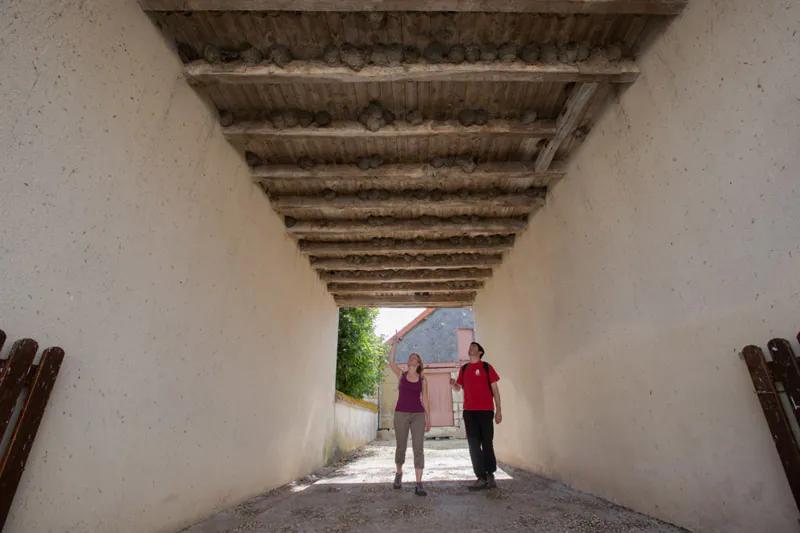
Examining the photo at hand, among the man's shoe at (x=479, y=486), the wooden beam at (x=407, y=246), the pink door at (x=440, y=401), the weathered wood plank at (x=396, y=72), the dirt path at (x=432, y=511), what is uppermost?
the wooden beam at (x=407, y=246)

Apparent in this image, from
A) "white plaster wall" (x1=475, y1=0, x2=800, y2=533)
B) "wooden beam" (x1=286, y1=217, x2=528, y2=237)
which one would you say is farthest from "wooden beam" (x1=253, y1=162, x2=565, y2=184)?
"wooden beam" (x1=286, y1=217, x2=528, y2=237)

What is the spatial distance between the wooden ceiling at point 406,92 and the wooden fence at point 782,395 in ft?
7.82

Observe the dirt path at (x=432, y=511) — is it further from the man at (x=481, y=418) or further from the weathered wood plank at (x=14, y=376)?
the weathered wood plank at (x=14, y=376)

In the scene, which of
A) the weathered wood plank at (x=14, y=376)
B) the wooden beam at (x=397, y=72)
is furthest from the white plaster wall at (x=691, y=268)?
the weathered wood plank at (x=14, y=376)

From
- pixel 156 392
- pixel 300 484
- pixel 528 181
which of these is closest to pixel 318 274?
pixel 300 484

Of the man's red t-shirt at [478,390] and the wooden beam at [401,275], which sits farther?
the wooden beam at [401,275]

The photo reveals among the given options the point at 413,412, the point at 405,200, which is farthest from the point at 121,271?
the point at 405,200

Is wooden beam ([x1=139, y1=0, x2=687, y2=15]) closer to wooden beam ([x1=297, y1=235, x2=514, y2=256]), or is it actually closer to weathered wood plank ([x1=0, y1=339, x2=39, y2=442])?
weathered wood plank ([x1=0, y1=339, x2=39, y2=442])

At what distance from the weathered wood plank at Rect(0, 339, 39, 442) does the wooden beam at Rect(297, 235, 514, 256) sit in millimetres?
4924

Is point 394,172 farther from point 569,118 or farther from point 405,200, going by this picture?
point 569,118

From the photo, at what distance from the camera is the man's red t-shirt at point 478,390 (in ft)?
16.3

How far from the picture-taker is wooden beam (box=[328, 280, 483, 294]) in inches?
346

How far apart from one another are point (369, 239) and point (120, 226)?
4.49 metres

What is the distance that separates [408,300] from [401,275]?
54.8 inches
